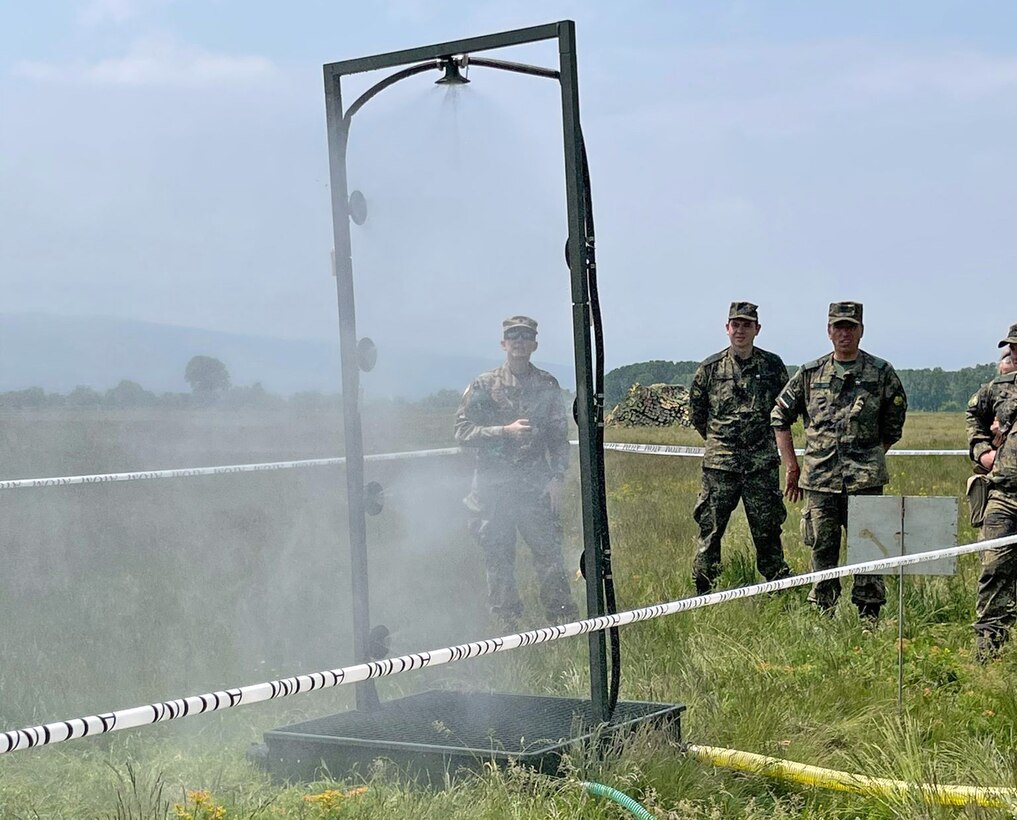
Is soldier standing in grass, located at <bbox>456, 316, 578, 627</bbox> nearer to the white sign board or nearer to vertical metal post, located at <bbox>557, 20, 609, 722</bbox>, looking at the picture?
vertical metal post, located at <bbox>557, 20, 609, 722</bbox>

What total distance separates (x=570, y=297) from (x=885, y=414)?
4.83m

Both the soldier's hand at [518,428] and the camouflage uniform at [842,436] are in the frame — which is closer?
the soldier's hand at [518,428]

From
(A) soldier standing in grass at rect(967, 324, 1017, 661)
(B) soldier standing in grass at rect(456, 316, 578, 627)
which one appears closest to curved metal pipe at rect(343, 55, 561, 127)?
(B) soldier standing in grass at rect(456, 316, 578, 627)

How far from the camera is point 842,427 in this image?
10.2 meters

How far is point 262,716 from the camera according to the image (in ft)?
22.5

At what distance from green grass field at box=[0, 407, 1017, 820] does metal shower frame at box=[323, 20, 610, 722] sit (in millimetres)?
106

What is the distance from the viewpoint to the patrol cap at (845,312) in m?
10.1

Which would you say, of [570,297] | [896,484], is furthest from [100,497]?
[896,484]

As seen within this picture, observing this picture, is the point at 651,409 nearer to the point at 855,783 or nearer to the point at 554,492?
the point at 554,492

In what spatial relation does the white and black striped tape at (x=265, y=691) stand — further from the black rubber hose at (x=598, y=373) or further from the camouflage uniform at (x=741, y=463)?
the camouflage uniform at (x=741, y=463)

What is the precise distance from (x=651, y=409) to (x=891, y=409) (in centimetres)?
2509

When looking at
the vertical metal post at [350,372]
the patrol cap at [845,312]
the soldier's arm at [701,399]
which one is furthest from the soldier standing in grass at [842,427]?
the vertical metal post at [350,372]

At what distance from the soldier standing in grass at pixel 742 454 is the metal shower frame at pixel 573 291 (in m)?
4.78

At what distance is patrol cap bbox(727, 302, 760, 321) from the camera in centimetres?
1077
